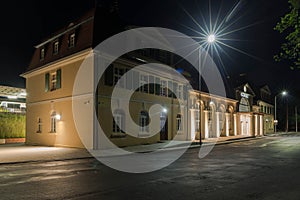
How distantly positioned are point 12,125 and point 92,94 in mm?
13595

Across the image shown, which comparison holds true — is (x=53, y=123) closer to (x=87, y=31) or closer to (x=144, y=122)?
(x=144, y=122)

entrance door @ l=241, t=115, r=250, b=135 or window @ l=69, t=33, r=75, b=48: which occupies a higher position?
window @ l=69, t=33, r=75, b=48

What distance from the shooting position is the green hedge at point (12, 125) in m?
27.5

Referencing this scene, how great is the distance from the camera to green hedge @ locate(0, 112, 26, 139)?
27.5 m

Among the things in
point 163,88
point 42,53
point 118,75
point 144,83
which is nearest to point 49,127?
point 42,53

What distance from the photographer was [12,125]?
28484mm

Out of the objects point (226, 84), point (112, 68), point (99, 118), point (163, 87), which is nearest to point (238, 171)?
point (99, 118)

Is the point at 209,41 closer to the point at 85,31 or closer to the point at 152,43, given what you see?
the point at 152,43

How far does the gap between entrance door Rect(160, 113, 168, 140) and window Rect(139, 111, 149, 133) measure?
2.44 metres

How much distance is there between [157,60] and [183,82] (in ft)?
15.5

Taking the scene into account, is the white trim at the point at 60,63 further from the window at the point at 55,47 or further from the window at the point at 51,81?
the window at the point at 55,47

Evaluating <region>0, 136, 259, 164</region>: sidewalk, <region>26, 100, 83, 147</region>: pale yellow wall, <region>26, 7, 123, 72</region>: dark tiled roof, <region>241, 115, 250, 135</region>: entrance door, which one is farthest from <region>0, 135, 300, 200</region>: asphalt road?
<region>241, 115, 250, 135</region>: entrance door

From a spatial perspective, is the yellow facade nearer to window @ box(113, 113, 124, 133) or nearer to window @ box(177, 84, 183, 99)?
window @ box(113, 113, 124, 133)

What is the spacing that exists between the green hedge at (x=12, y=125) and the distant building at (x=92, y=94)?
245cm
